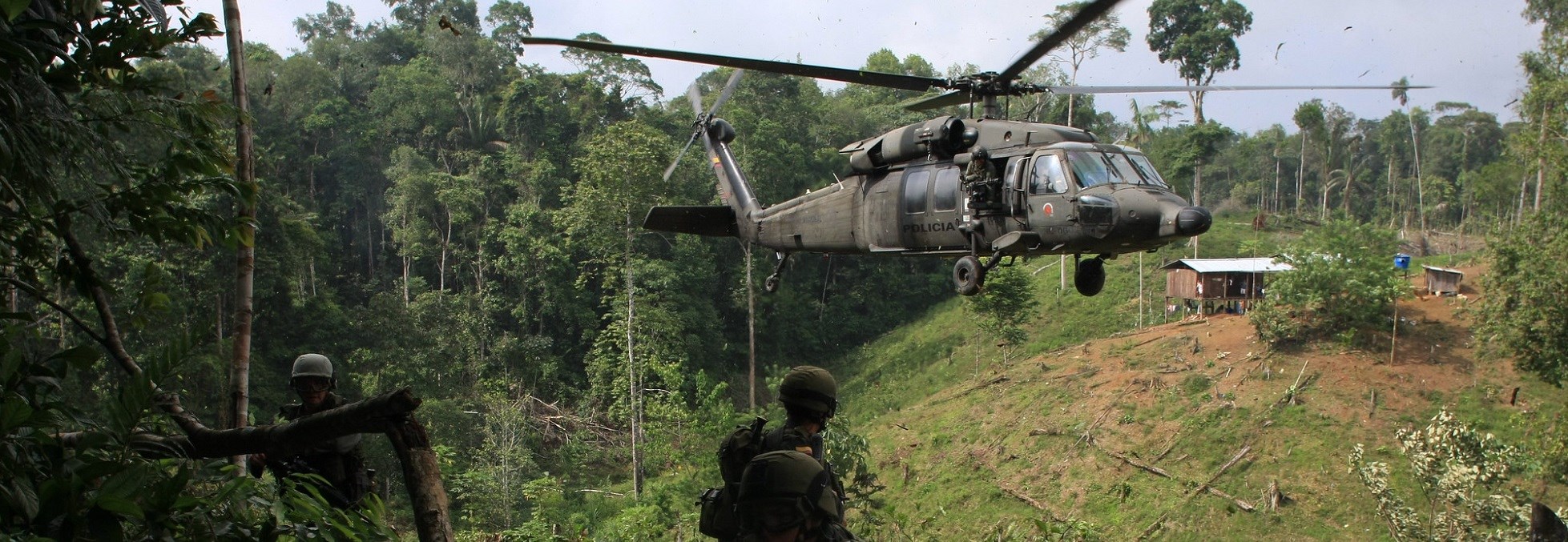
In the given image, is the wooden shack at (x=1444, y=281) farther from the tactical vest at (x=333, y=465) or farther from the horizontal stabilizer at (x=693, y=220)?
the tactical vest at (x=333, y=465)

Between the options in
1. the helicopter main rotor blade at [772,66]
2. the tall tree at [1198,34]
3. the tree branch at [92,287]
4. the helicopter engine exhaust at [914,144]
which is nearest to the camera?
the tree branch at [92,287]

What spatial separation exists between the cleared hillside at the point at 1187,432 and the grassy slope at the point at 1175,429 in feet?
0.12

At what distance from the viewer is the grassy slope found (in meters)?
17.9

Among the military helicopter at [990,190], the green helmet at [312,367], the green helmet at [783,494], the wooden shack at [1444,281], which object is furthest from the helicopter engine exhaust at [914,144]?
the wooden shack at [1444,281]

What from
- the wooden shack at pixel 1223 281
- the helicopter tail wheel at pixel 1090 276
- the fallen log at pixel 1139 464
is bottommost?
the fallen log at pixel 1139 464

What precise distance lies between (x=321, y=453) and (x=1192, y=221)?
17.6ft

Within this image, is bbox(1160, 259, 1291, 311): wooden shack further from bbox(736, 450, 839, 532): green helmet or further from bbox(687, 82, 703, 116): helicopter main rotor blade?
bbox(736, 450, 839, 532): green helmet

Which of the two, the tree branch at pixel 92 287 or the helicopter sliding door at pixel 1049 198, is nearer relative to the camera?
the tree branch at pixel 92 287

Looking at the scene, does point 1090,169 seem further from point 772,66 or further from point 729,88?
point 729,88

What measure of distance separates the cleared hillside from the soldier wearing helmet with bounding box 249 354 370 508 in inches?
453

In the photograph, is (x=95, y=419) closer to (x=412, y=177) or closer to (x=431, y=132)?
(x=412, y=177)

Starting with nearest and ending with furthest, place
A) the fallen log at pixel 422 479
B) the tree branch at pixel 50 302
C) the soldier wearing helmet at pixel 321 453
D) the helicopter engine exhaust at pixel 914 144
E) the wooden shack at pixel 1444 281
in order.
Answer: the fallen log at pixel 422 479, the tree branch at pixel 50 302, the soldier wearing helmet at pixel 321 453, the helicopter engine exhaust at pixel 914 144, the wooden shack at pixel 1444 281

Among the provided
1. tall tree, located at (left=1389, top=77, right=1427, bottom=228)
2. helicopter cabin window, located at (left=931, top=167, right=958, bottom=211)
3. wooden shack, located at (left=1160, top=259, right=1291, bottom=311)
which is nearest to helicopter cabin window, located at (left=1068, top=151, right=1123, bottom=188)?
helicopter cabin window, located at (left=931, top=167, right=958, bottom=211)

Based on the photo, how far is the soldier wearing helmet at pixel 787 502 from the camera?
7.38ft
